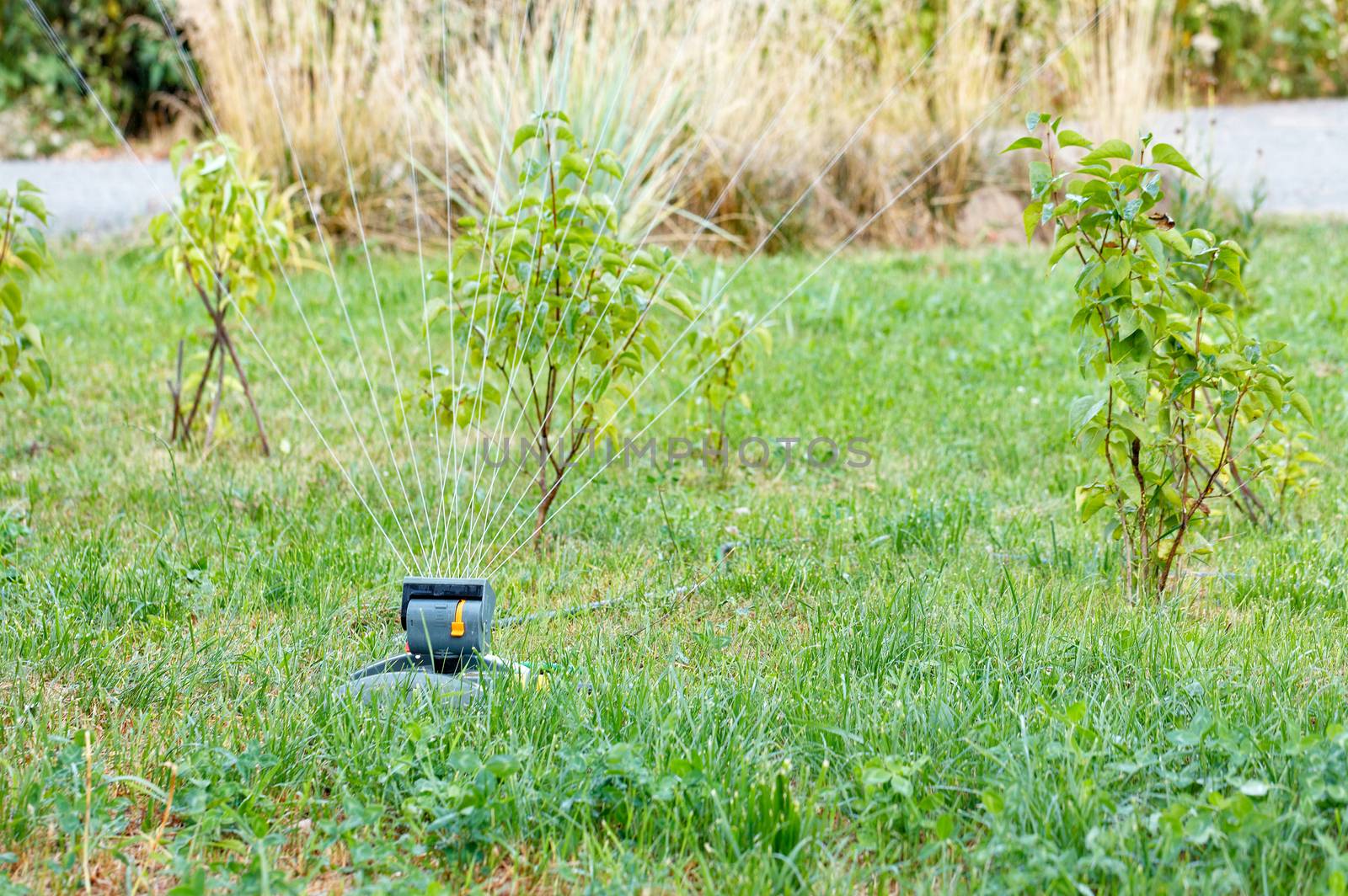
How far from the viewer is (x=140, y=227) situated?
677 cm

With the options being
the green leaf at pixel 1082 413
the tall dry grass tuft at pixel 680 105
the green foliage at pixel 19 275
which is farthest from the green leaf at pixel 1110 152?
the tall dry grass tuft at pixel 680 105

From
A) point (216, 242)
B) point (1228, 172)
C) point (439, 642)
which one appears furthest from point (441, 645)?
point (1228, 172)

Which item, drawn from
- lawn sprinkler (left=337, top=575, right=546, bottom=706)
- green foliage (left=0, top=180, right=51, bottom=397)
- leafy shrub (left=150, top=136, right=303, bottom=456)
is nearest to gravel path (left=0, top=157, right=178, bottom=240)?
leafy shrub (left=150, top=136, right=303, bottom=456)

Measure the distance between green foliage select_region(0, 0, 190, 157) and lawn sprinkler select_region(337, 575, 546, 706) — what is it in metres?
9.82

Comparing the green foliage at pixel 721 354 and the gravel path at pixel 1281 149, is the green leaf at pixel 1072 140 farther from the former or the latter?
the gravel path at pixel 1281 149

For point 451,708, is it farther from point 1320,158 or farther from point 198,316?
point 1320,158

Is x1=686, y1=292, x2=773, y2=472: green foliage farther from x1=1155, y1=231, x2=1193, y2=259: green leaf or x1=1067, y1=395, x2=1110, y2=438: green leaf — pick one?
x1=1155, y1=231, x2=1193, y2=259: green leaf

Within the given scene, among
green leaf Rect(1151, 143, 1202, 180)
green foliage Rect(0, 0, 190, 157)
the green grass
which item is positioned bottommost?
the green grass

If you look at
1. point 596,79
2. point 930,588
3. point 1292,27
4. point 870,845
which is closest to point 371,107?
point 596,79

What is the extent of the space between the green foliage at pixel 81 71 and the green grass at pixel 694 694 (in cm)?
833

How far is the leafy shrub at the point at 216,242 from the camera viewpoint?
10.9ft

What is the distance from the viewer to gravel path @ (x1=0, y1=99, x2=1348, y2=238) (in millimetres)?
7258

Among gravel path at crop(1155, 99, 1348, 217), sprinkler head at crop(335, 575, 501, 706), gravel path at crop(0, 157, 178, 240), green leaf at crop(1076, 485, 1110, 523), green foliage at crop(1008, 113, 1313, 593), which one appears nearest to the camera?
sprinkler head at crop(335, 575, 501, 706)

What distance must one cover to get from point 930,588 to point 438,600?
3.14 feet
